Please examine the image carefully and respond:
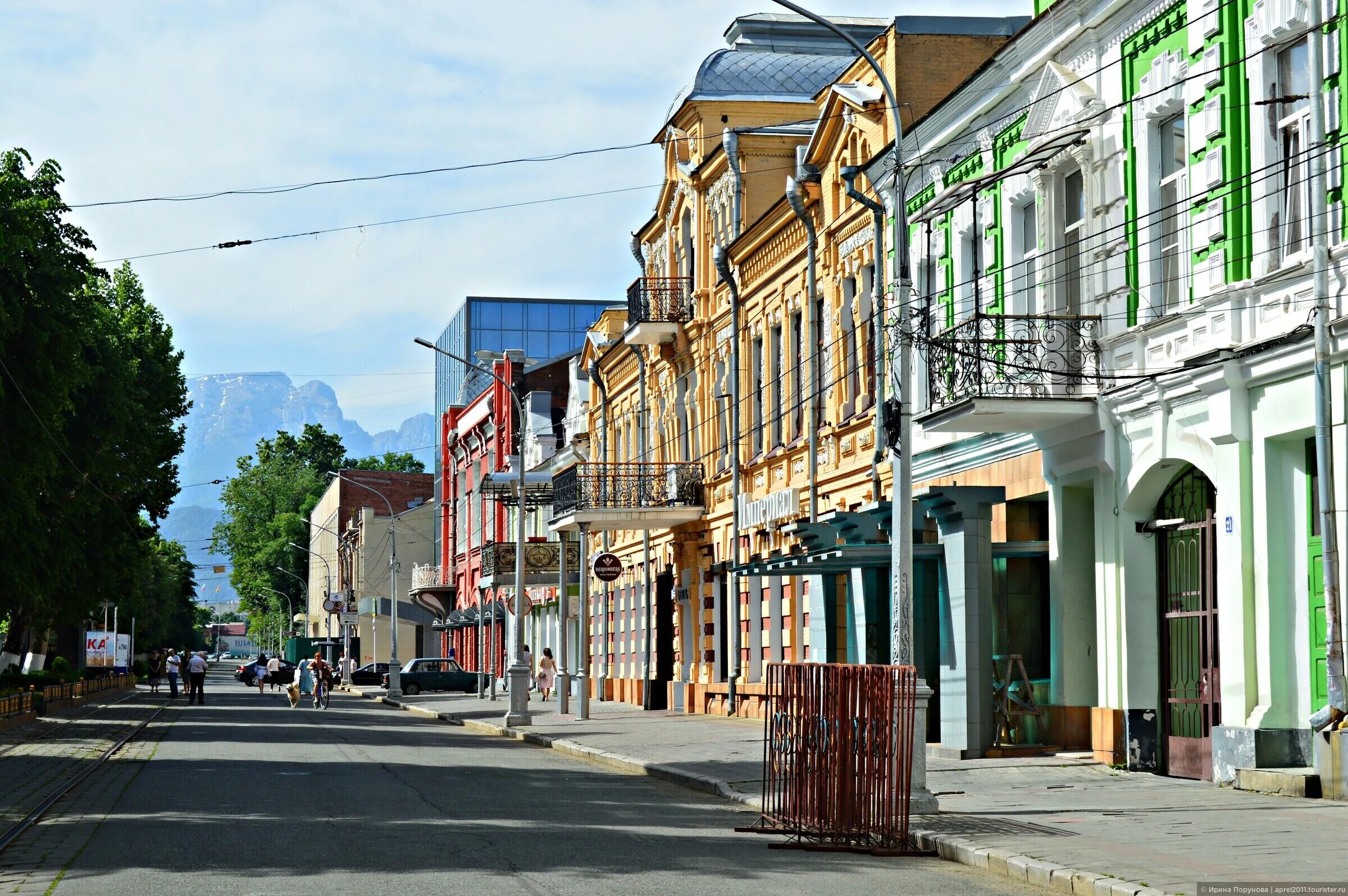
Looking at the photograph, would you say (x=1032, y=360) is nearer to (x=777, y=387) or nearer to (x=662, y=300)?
(x=777, y=387)

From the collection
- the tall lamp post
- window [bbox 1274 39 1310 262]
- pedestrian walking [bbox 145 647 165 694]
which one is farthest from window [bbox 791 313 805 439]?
pedestrian walking [bbox 145 647 165 694]

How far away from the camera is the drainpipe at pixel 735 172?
36.4 metres

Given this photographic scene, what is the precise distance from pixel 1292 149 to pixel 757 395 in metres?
19.7

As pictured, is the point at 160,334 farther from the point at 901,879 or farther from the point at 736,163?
the point at 901,879

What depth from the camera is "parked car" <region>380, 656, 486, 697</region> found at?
66125 mm

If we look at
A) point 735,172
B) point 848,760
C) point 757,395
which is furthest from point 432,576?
point 848,760

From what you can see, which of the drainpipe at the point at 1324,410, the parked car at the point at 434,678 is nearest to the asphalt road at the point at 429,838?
the drainpipe at the point at 1324,410

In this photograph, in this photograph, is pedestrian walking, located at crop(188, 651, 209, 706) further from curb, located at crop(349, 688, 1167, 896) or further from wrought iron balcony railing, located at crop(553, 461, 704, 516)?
curb, located at crop(349, 688, 1167, 896)

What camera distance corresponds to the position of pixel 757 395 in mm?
35781

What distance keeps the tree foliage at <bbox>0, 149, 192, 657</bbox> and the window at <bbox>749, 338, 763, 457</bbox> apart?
41.9 ft

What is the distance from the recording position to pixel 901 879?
1183 cm

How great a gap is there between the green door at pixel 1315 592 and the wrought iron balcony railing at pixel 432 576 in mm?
67533

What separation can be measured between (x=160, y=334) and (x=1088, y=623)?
3578 cm

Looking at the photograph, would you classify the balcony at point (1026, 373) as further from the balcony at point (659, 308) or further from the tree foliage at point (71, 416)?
the balcony at point (659, 308)
